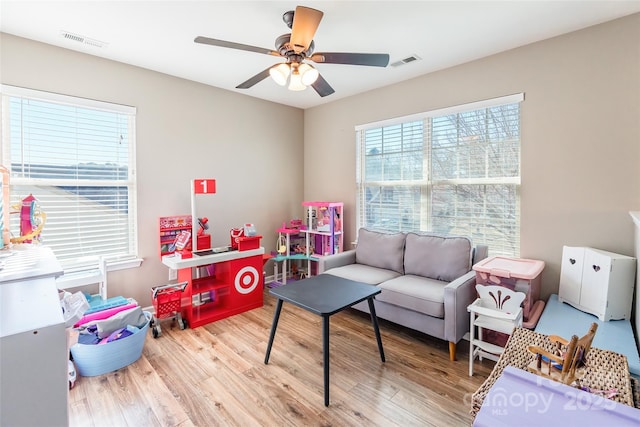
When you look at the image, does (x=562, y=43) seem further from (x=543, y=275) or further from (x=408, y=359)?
(x=408, y=359)

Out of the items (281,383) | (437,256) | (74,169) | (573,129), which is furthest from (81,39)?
(573,129)

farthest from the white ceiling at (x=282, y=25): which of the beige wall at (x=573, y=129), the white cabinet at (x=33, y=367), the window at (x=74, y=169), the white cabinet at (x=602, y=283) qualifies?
the white cabinet at (x=33, y=367)

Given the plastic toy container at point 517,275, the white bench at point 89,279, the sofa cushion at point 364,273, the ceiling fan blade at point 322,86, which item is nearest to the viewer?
the plastic toy container at point 517,275

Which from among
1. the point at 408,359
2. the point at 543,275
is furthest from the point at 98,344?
the point at 543,275

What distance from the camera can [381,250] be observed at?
3.41 meters

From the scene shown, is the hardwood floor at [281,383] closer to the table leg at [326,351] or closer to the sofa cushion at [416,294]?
the table leg at [326,351]

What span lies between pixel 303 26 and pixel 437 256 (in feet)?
7.72

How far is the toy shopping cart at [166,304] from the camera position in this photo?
113 inches

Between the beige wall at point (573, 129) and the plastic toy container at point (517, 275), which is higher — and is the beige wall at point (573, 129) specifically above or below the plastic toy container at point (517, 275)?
above

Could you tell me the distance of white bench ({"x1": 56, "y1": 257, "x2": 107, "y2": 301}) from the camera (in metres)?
2.68

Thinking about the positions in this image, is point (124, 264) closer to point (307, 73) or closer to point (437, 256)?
point (307, 73)

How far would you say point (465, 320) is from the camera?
8.16 ft

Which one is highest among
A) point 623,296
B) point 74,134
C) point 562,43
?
point 562,43

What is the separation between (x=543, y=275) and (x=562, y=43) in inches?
79.6
